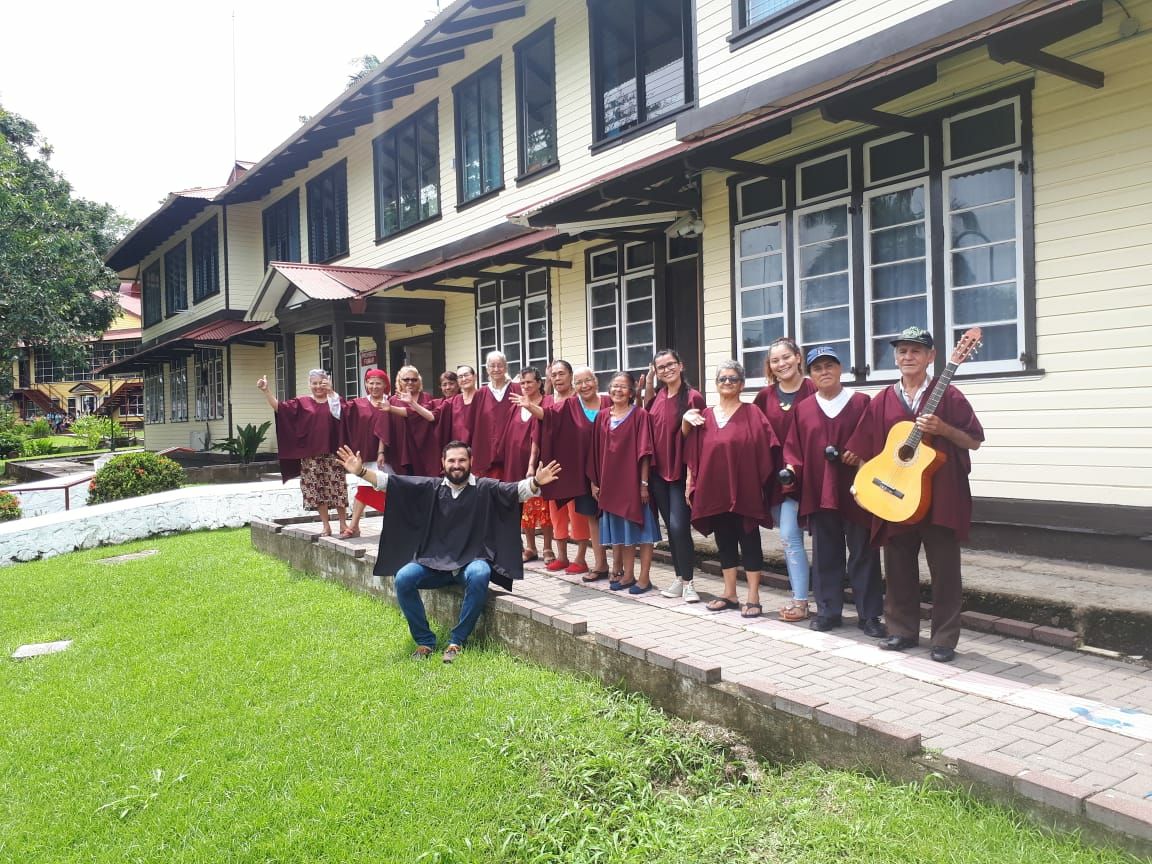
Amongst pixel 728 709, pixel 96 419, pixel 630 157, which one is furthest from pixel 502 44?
pixel 96 419

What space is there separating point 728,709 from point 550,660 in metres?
1.55

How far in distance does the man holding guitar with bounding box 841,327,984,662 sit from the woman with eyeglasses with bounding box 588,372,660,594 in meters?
1.91

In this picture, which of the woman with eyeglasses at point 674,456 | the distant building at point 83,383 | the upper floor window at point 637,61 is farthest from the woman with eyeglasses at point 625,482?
the distant building at point 83,383

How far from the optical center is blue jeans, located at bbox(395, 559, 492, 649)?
239 inches

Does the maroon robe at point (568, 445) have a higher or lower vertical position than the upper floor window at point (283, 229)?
lower

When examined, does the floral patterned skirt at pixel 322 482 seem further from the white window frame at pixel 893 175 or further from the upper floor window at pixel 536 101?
the white window frame at pixel 893 175

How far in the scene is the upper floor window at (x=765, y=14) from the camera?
8367mm

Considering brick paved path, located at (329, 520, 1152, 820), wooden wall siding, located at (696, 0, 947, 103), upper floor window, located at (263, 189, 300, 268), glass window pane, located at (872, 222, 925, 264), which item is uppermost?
upper floor window, located at (263, 189, 300, 268)

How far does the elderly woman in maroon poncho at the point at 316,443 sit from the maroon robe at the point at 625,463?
364 cm

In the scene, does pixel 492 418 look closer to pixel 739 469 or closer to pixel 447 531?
pixel 447 531

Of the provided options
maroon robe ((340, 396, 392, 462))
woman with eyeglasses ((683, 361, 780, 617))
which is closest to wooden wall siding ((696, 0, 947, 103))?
woman with eyeglasses ((683, 361, 780, 617))

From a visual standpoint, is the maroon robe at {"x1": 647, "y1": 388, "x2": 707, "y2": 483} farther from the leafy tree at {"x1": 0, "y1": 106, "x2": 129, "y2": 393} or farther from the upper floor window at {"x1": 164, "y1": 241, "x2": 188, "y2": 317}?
the leafy tree at {"x1": 0, "y1": 106, "x2": 129, "y2": 393}

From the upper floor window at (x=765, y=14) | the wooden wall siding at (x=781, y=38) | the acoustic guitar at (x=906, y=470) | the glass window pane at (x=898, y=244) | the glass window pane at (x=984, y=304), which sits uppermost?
the upper floor window at (x=765, y=14)

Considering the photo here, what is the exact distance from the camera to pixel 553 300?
42.2 feet
